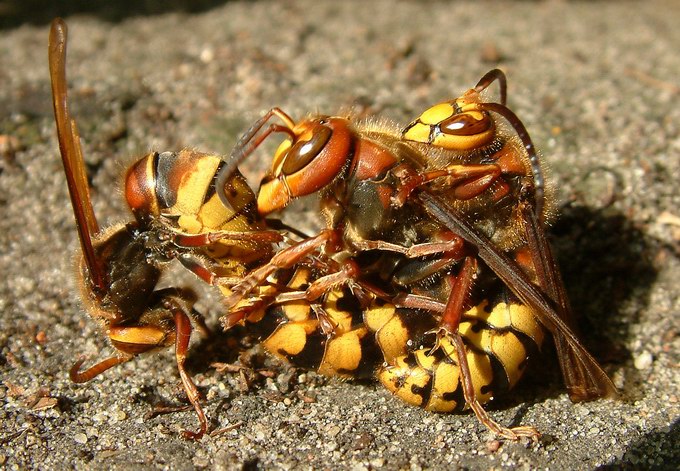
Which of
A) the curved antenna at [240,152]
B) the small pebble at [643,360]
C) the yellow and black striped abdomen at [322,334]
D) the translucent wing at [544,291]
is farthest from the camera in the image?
the small pebble at [643,360]

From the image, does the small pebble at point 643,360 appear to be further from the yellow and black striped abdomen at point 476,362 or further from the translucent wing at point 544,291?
the yellow and black striped abdomen at point 476,362

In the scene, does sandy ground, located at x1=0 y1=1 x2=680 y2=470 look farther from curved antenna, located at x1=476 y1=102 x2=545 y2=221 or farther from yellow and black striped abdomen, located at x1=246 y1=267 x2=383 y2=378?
curved antenna, located at x1=476 y1=102 x2=545 y2=221

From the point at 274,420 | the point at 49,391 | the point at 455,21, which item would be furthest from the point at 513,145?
the point at 455,21

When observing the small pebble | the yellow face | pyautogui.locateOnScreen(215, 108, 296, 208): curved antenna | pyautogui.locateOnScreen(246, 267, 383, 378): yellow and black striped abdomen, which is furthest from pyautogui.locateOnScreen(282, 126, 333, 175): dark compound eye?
the small pebble

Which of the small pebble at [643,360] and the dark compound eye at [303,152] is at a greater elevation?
the dark compound eye at [303,152]

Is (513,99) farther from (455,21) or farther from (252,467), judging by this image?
(252,467)

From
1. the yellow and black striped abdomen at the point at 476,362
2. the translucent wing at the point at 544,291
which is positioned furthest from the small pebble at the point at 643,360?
the yellow and black striped abdomen at the point at 476,362

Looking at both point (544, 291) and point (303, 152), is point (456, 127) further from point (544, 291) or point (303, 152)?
point (544, 291)
